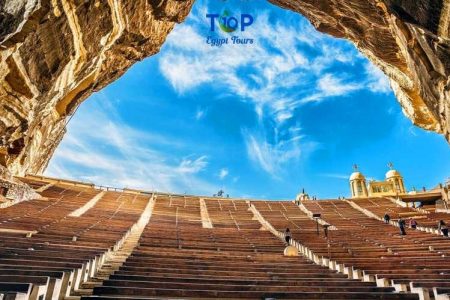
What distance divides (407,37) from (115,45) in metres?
18.8

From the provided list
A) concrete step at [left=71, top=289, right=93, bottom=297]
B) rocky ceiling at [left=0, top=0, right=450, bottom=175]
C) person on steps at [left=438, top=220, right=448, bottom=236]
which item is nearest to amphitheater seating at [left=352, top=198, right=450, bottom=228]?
person on steps at [left=438, top=220, right=448, bottom=236]

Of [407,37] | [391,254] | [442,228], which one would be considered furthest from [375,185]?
[391,254]

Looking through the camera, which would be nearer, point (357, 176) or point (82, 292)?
point (82, 292)

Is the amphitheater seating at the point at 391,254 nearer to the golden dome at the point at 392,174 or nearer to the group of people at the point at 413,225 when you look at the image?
the group of people at the point at 413,225

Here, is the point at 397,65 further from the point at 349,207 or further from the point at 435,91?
the point at 349,207

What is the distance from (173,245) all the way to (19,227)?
585 cm

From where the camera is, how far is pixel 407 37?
13.4 metres

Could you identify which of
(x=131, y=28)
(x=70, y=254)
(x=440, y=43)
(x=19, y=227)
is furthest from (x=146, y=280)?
(x=131, y=28)

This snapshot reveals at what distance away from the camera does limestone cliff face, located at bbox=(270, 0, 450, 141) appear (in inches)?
396

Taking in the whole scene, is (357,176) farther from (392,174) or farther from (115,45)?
(115,45)

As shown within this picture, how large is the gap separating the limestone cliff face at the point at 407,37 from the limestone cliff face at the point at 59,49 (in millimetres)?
11223

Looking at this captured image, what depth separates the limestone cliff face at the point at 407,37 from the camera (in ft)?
33.0

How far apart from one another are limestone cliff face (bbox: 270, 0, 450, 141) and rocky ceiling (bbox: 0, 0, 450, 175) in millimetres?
48

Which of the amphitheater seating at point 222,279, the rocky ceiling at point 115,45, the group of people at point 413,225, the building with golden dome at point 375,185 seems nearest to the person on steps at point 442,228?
the group of people at point 413,225
